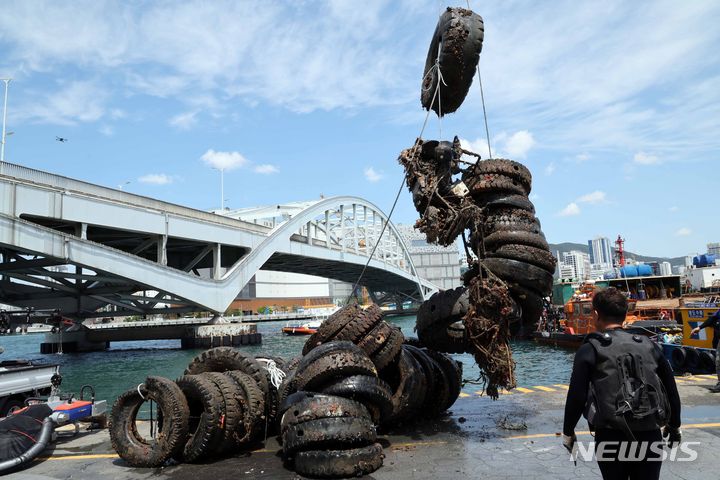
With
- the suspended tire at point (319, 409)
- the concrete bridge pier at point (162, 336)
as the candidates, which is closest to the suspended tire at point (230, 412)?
the suspended tire at point (319, 409)

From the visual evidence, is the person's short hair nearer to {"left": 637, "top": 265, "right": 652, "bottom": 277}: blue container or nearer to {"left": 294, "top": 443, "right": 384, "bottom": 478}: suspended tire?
{"left": 294, "top": 443, "right": 384, "bottom": 478}: suspended tire

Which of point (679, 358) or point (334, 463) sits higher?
point (334, 463)

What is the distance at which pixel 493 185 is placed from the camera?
8.22 m

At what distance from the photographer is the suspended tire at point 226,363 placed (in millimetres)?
7918

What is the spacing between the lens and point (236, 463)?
6.86 meters

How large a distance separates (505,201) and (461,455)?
4.04m

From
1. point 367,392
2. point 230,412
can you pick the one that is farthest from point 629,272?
point 230,412

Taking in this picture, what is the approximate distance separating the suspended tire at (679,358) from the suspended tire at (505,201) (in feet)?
32.8

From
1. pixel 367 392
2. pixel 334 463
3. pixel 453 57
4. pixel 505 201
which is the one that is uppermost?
pixel 453 57

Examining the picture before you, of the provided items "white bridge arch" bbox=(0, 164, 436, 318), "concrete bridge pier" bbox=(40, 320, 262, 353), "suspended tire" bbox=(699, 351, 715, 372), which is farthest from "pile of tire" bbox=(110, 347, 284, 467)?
"concrete bridge pier" bbox=(40, 320, 262, 353)

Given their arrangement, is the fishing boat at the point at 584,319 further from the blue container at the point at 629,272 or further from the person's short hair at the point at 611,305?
the person's short hair at the point at 611,305

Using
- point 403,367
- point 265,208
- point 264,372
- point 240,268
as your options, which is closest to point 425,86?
point 403,367

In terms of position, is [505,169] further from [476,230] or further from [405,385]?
[405,385]

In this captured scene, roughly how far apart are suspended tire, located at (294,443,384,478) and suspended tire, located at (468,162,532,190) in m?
4.97
